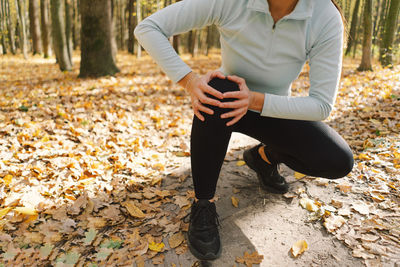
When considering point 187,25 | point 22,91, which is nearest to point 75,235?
point 187,25

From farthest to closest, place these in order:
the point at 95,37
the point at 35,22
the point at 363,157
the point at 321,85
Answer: the point at 35,22 < the point at 95,37 < the point at 363,157 < the point at 321,85

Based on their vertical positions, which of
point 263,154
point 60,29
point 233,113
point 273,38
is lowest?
point 263,154

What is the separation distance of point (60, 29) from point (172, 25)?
6688 millimetres

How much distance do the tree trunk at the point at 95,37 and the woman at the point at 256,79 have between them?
481cm

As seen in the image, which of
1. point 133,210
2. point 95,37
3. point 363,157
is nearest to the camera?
point 133,210

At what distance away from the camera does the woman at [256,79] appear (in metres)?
1.50

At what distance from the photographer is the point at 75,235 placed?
1.80 m

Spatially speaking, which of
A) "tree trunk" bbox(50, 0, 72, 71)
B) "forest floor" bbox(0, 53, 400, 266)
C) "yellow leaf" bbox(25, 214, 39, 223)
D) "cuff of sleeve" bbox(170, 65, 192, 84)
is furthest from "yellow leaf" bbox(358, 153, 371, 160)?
"tree trunk" bbox(50, 0, 72, 71)

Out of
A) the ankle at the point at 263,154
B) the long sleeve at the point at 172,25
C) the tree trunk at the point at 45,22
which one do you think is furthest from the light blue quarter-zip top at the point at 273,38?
the tree trunk at the point at 45,22

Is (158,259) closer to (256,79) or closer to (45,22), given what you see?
(256,79)

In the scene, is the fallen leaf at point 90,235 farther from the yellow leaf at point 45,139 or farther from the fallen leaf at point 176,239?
the yellow leaf at point 45,139

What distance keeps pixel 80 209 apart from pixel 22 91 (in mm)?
3952

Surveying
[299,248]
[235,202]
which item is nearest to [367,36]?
[235,202]

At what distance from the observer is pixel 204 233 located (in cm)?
168
